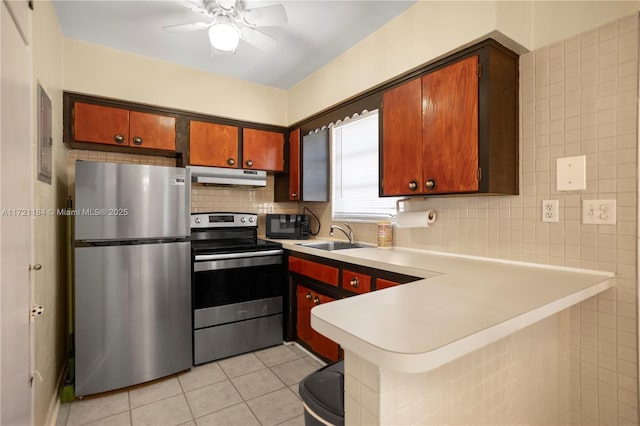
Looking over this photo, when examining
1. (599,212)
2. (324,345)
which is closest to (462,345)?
(599,212)

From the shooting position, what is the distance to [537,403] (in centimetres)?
132

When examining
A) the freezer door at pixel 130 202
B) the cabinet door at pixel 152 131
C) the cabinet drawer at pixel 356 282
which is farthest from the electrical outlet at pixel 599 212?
the cabinet door at pixel 152 131

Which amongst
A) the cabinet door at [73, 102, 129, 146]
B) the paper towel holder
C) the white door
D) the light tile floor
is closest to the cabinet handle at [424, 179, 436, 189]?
the paper towel holder

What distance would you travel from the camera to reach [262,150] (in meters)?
3.23

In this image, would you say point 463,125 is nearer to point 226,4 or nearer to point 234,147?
point 226,4

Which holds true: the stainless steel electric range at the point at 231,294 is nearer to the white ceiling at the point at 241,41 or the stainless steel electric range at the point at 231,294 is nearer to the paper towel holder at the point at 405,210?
the paper towel holder at the point at 405,210

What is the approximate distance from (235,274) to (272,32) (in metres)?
1.86

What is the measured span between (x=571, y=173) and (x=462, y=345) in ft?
4.40

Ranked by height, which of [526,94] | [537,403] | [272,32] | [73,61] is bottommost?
[537,403]

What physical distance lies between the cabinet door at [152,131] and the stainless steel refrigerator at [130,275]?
56 centimetres

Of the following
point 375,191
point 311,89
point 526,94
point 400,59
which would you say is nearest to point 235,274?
point 375,191

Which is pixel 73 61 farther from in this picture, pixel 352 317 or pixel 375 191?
pixel 352 317

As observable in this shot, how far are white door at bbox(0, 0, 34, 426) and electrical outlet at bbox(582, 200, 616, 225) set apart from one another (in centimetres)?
227

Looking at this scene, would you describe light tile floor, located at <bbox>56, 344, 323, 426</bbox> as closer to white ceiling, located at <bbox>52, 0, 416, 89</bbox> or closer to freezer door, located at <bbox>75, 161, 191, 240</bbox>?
freezer door, located at <bbox>75, 161, 191, 240</bbox>
